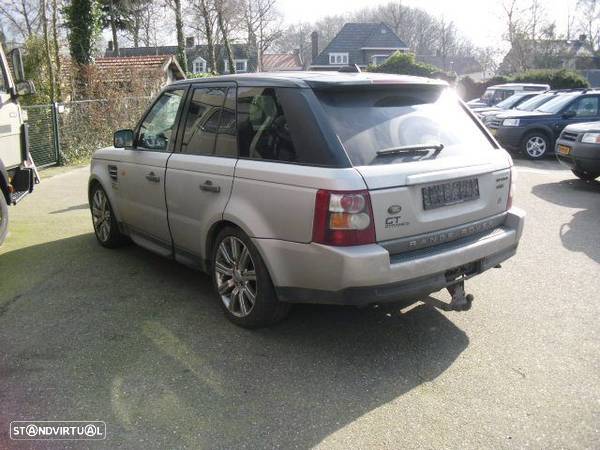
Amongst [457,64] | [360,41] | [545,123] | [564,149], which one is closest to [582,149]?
[564,149]

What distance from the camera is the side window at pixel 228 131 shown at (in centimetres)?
403

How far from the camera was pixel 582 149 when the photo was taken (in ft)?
30.0

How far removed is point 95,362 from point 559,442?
2.76m

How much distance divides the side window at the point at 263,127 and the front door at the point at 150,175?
102 centimetres

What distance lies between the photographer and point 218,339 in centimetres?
390

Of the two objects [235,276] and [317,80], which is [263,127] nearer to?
[317,80]

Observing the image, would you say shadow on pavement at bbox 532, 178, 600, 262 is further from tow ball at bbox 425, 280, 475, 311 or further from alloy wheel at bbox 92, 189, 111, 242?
alloy wheel at bbox 92, 189, 111, 242

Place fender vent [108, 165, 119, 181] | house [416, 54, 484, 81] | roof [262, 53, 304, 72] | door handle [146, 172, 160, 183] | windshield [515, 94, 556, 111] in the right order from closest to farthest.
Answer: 1. door handle [146, 172, 160, 183]
2. fender vent [108, 165, 119, 181]
3. windshield [515, 94, 556, 111]
4. roof [262, 53, 304, 72]
5. house [416, 54, 484, 81]

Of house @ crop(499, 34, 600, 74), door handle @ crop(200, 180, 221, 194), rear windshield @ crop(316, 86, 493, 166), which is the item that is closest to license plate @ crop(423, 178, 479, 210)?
rear windshield @ crop(316, 86, 493, 166)

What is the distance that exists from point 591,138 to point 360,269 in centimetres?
756

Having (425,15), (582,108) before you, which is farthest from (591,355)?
(425,15)

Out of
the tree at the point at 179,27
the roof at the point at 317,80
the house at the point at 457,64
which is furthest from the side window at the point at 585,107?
the house at the point at 457,64

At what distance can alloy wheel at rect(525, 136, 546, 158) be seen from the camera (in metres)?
13.7

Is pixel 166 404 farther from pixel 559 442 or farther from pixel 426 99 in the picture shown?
pixel 426 99
